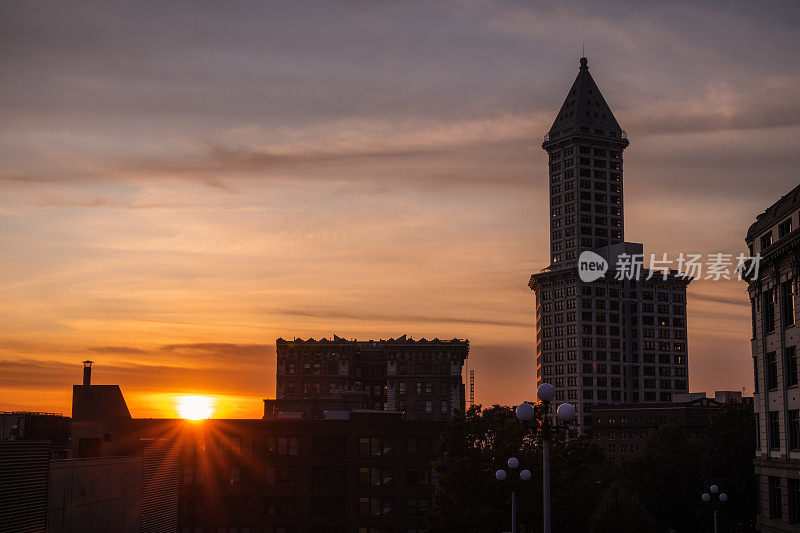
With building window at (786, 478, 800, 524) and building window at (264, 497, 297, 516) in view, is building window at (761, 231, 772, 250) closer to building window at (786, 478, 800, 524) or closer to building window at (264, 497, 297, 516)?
building window at (786, 478, 800, 524)

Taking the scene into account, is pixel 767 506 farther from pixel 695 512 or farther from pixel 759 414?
pixel 695 512

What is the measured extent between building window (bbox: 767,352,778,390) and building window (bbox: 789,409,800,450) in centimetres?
354

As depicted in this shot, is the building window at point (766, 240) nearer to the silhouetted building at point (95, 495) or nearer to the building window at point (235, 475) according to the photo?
the silhouetted building at point (95, 495)

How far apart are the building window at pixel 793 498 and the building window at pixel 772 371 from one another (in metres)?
7.00

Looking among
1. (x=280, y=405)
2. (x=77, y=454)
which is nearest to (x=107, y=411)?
(x=77, y=454)

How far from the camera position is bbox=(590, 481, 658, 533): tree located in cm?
7162

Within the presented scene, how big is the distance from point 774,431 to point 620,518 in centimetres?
1456

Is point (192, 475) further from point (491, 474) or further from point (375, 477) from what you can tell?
point (491, 474)

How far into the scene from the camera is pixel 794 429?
2356 inches

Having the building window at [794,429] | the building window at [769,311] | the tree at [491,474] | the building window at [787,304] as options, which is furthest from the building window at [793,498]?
the tree at [491,474]

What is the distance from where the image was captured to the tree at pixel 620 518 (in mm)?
71625

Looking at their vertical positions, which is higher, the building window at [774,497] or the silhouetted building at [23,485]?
the silhouetted building at [23,485]

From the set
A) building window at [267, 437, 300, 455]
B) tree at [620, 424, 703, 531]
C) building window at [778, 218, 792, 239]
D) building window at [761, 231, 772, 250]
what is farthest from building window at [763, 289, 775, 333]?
building window at [267, 437, 300, 455]

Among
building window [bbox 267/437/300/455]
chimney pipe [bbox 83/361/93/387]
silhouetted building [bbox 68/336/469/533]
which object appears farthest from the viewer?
building window [bbox 267/437/300/455]
